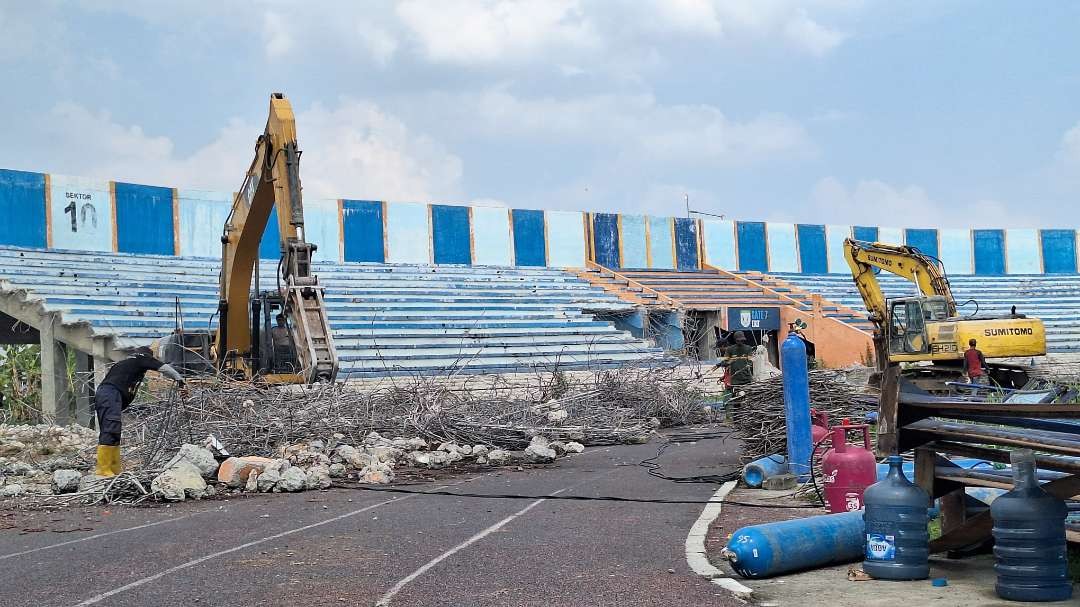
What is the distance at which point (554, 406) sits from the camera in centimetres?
1900

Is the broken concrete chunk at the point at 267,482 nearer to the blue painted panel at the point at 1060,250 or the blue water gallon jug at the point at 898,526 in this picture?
the blue water gallon jug at the point at 898,526

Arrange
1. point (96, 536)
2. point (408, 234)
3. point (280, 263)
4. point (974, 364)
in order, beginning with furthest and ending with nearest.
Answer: point (408, 234)
point (974, 364)
point (280, 263)
point (96, 536)

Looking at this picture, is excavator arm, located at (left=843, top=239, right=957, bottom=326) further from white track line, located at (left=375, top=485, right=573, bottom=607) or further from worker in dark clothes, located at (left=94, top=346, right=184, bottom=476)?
worker in dark clothes, located at (left=94, top=346, right=184, bottom=476)

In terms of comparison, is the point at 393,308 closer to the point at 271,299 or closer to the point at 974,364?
the point at 271,299

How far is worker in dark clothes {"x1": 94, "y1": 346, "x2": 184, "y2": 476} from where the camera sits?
1277 cm

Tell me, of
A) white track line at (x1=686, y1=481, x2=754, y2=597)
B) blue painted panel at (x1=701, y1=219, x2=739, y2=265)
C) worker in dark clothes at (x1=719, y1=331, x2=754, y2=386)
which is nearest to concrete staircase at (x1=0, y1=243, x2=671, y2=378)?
Result: worker in dark clothes at (x1=719, y1=331, x2=754, y2=386)

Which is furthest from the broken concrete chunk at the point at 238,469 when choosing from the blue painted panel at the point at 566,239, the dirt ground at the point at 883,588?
the blue painted panel at the point at 566,239

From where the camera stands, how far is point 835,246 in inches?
1737

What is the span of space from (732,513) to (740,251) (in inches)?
1312

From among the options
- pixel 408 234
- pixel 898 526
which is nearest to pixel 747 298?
pixel 408 234

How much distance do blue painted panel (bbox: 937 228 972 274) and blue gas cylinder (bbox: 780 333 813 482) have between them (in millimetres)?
37304

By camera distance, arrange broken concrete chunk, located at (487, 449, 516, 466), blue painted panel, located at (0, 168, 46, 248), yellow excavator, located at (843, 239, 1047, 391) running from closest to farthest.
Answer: broken concrete chunk, located at (487, 449, 516, 466)
yellow excavator, located at (843, 239, 1047, 391)
blue painted panel, located at (0, 168, 46, 248)

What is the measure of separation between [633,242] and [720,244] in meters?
4.13

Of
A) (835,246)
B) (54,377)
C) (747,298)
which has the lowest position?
(54,377)
